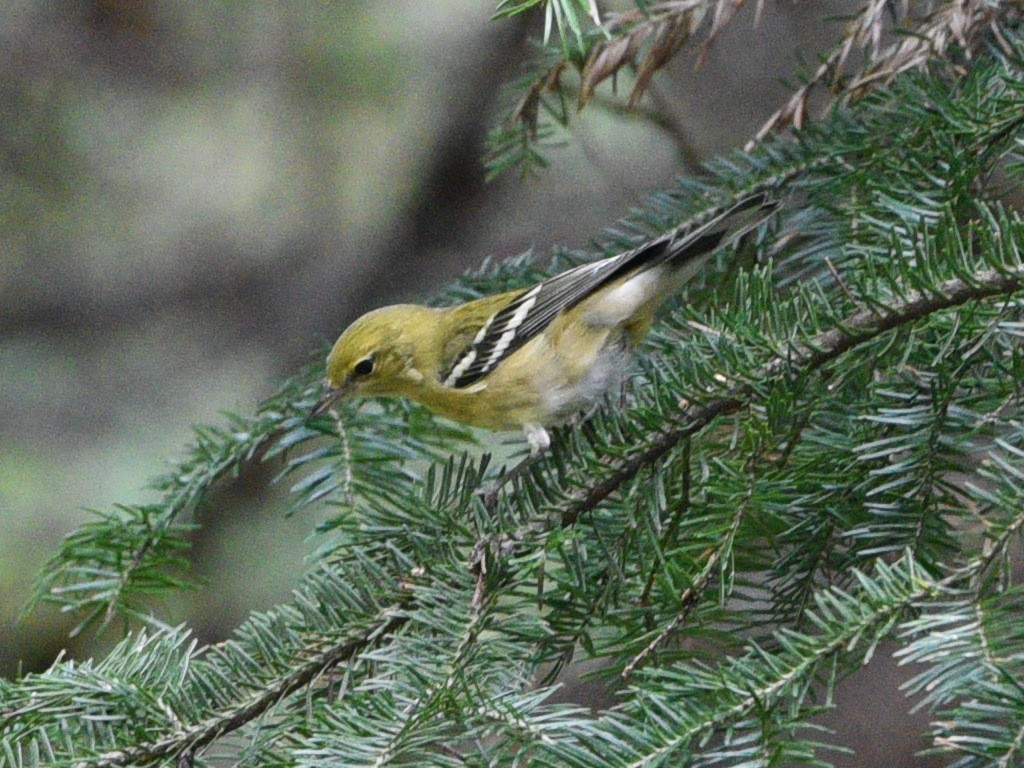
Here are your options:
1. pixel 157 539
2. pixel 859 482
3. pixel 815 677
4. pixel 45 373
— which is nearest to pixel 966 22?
pixel 859 482

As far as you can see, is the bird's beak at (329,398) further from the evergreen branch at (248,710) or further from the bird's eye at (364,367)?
the evergreen branch at (248,710)

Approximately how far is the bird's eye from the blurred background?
4.35 feet

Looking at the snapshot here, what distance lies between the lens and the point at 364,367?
2.59m

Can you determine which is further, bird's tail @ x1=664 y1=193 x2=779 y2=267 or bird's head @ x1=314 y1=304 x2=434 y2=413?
bird's head @ x1=314 y1=304 x2=434 y2=413

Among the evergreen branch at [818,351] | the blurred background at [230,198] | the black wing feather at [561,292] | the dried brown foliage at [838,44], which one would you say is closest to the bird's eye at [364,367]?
the black wing feather at [561,292]

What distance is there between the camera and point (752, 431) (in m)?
1.44

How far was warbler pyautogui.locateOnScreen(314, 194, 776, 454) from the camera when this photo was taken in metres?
2.42

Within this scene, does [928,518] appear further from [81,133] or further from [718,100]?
[81,133]

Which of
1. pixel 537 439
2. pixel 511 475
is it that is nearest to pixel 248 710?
pixel 511 475

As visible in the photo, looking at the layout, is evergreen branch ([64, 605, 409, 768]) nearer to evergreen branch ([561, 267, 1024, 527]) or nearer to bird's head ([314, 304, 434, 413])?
evergreen branch ([561, 267, 1024, 527])

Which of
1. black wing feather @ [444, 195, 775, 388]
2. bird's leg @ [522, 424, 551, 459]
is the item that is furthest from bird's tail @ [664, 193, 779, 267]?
bird's leg @ [522, 424, 551, 459]

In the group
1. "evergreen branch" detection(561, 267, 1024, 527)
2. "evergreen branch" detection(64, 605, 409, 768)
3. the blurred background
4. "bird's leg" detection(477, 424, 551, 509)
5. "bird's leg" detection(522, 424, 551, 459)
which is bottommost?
"evergreen branch" detection(64, 605, 409, 768)

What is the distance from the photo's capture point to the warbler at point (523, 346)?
7.95 ft

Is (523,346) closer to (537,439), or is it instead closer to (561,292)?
(561,292)
